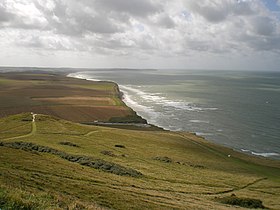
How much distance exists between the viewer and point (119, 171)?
1735 inches

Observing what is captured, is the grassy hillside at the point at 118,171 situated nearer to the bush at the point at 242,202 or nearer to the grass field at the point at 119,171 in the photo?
the grass field at the point at 119,171

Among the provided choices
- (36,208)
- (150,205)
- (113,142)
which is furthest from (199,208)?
(113,142)

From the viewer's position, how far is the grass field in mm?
25984

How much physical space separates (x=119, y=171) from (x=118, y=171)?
0.53 feet

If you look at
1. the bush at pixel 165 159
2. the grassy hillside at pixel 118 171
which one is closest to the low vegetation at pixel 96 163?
the grassy hillside at pixel 118 171

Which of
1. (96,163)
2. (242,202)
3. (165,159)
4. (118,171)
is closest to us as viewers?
(242,202)

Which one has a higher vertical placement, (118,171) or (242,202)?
(118,171)

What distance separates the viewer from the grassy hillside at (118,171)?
25.9 m

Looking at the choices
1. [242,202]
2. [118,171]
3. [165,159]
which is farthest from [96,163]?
[242,202]

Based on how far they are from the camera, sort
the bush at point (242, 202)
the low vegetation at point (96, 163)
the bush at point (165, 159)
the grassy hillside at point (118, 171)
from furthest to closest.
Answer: the bush at point (165, 159) → the low vegetation at point (96, 163) → the bush at point (242, 202) → the grassy hillside at point (118, 171)

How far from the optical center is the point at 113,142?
235ft

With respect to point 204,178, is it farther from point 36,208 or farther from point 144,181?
point 36,208

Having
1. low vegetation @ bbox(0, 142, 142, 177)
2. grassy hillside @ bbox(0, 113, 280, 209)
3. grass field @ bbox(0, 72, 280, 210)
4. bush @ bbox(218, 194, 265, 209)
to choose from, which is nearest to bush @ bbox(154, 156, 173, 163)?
grassy hillside @ bbox(0, 113, 280, 209)

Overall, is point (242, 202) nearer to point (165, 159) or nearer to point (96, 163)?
point (96, 163)
